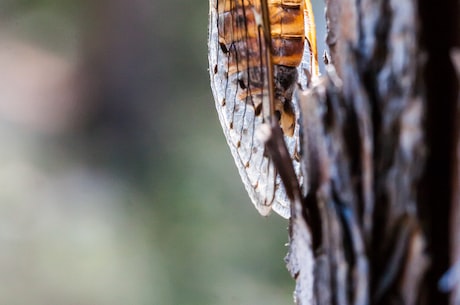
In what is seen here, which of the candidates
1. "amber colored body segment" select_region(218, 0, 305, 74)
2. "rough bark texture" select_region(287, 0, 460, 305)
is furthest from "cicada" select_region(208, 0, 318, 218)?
"rough bark texture" select_region(287, 0, 460, 305)

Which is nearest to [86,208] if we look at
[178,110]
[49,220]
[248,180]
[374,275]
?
[49,220]

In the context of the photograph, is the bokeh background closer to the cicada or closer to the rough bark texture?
the cicada

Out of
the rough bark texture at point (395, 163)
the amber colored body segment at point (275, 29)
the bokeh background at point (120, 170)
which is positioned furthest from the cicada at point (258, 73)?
the bokeh background at point (120, 170)

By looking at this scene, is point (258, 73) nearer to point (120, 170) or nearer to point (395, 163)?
point (395, 163)

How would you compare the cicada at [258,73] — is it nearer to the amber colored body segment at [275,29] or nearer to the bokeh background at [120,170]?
the amber colored body segment at [275,29]

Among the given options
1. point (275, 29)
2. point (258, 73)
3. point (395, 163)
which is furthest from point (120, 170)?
point (395, 163)

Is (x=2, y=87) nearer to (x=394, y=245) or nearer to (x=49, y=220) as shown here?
(x=49, y=220)

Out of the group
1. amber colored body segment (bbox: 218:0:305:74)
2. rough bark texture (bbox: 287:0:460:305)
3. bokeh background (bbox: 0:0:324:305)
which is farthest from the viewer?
bokeh background (bbox: 0:0:324:305)

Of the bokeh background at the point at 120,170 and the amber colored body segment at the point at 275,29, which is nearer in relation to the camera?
the amber colored body segment at the point at 275,29
